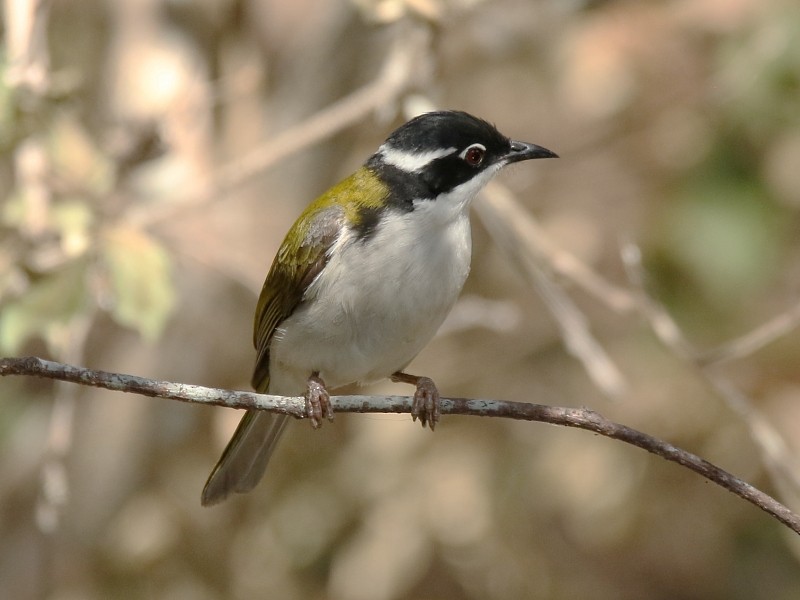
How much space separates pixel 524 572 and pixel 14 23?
416cm

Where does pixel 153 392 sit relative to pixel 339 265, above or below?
below

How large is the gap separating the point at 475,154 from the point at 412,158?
0.22 m

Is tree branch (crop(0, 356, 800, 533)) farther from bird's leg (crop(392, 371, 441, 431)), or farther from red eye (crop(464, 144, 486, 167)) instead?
red eye (crop(464, 144, 486, 167))

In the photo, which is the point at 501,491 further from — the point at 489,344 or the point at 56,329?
the point at 56,329

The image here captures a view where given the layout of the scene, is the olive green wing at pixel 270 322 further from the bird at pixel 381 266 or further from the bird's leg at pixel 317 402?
the bird's leg at pixel 317 402

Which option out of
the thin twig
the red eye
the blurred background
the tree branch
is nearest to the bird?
the red eye

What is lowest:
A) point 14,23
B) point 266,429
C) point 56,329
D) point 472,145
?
point 266,429

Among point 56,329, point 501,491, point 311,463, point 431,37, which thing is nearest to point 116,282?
point 56,329

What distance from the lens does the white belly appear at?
3.46 m

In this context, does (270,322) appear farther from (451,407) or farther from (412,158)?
(451,407)

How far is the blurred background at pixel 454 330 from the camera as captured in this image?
18.6 ft

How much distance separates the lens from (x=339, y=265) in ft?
11.7

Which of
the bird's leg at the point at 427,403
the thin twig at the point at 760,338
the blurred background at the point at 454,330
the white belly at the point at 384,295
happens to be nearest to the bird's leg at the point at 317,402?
the white belly at the point at 384,295

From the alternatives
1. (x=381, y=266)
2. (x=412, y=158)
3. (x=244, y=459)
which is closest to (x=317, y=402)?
(x=381, y=266)
